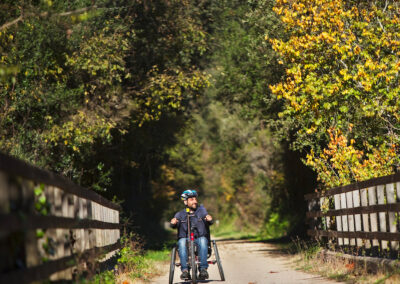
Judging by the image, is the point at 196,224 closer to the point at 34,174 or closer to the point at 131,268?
the point at 131,268

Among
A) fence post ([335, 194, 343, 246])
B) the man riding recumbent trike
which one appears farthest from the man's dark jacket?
fence post ([335, 194, 343, 246])

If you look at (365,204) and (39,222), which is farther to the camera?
(365,204)

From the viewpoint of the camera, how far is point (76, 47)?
65.3 feet

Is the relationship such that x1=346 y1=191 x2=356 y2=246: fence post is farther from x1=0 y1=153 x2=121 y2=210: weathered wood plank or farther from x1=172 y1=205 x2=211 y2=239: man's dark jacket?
x1=0 y1=153 x2=121 y2=210: weathered wood plank

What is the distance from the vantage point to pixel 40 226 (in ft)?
22.1

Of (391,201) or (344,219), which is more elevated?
(391,201)

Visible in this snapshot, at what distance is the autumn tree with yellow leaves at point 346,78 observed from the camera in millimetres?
13852

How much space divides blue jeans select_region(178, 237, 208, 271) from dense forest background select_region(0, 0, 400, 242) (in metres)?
3.72

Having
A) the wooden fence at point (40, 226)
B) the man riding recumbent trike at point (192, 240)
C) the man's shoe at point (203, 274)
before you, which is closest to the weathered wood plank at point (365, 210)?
the man riding recumbent trike at point (192, 240)

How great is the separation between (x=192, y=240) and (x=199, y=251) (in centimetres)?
26

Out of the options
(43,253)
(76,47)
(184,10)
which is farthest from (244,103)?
(43,253)

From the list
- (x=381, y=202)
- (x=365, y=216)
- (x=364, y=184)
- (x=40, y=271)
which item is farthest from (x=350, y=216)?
(x=40, y=271)

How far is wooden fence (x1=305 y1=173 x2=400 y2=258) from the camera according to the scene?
10.1 metres

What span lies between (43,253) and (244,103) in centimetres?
2040
